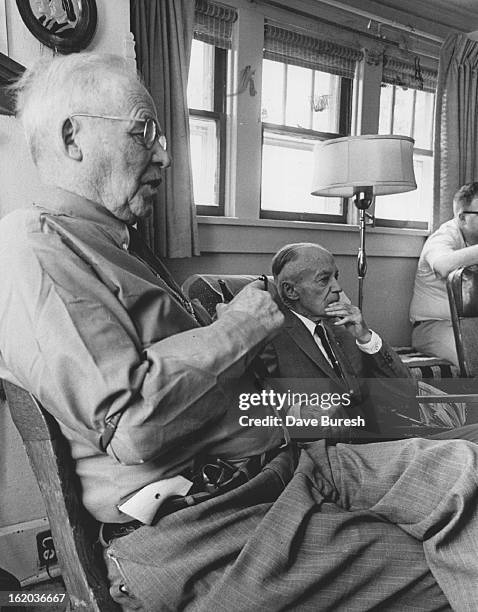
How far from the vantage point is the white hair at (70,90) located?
0.98 meters

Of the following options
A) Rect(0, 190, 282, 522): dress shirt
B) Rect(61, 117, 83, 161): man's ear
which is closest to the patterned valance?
Rect(61, 117, 83, 161): man's ear

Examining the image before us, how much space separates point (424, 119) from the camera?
13.3ft

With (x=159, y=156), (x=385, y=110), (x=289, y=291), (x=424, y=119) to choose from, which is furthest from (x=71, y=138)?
(x=424, y=119)

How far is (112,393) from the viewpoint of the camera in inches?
29.9

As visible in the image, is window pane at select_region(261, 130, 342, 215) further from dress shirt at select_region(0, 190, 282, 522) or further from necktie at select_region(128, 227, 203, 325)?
dress shirt at select_region(0, 190, 282, 522)

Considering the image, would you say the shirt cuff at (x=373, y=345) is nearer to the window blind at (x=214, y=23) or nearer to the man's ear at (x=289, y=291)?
the man's ear at (x=289, y=291)

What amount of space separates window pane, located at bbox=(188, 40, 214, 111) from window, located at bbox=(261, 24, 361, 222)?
346mm

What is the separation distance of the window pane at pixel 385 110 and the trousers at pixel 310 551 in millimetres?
3241

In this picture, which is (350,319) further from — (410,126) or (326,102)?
(410,126)

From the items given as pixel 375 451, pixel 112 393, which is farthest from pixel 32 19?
pixel 375 451

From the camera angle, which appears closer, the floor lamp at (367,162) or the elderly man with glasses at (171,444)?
the elderly man with glasses at (171,444)

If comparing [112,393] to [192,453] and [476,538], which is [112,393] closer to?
[192,453]

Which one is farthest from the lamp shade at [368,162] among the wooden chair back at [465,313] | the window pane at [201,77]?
the wooden chair back at [465,313]

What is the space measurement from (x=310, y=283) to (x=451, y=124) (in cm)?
248
